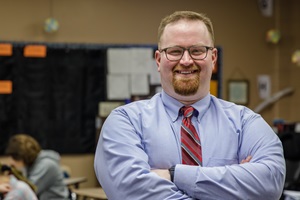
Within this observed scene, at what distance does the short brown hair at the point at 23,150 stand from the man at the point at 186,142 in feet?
9.87

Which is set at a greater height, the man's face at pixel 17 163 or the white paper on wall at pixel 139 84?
the white paper on wall at pixel 139 84

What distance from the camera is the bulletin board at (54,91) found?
6.70 m

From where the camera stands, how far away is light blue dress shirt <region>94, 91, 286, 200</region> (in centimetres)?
180

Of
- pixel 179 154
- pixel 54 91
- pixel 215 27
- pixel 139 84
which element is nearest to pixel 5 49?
pixel 54 91

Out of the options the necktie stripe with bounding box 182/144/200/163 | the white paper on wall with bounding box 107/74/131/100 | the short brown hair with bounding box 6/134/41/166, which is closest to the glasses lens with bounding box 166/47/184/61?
the necktie stripe with bounding box 182/144/200/163

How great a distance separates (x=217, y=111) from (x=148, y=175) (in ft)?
1.15

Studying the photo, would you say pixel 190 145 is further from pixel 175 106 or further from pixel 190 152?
pixel 175 106

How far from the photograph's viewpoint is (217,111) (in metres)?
2.01

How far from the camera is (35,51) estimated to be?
675 centimetres

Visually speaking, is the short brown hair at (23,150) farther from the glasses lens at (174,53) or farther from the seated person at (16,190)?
the glasses lens at (174,53)

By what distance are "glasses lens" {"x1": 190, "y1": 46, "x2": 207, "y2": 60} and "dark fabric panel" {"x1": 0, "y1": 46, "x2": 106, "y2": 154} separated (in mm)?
5025

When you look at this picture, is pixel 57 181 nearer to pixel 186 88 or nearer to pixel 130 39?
pixel 130 39

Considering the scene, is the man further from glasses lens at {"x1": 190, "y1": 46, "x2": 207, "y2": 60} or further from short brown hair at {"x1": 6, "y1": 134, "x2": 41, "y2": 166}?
short brown hair at {"x1": 6, "y1": 134, "x2": 41, "y2": 166}

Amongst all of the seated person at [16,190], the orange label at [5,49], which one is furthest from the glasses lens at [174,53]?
the orange label at [5,49]
